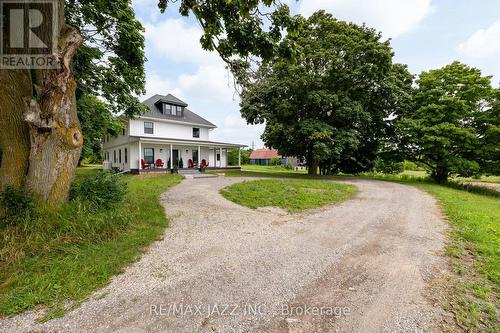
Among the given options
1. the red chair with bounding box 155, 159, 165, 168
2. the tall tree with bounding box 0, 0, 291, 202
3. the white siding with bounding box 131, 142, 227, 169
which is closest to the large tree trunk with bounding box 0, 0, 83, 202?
the tall tree with bounding box 0, 0, 291, 202

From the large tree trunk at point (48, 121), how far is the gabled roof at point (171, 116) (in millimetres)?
17378

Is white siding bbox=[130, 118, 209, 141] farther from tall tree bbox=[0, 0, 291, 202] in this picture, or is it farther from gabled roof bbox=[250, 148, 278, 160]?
gabled roof bbox=[250, 148, 278, 160]

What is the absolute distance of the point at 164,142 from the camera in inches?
772

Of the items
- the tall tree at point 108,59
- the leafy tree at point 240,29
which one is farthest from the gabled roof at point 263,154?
the leafy tree at point 240,29

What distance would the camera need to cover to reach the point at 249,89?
6.72 meters

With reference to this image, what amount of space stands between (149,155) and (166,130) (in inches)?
121

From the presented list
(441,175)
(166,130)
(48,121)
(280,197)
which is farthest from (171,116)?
(441,175)

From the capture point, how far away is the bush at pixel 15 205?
3924mm

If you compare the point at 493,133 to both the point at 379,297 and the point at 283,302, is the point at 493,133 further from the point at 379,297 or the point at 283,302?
the point at 283,302

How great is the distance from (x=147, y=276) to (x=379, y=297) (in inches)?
114

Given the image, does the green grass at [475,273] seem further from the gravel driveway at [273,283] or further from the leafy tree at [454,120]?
the leafy tree at [454,120]

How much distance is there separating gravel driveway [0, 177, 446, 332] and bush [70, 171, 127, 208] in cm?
161

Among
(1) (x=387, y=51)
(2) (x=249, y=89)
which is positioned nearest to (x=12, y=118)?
(2) (x=249, y=89)

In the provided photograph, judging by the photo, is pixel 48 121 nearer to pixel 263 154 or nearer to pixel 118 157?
pixel 118 157
